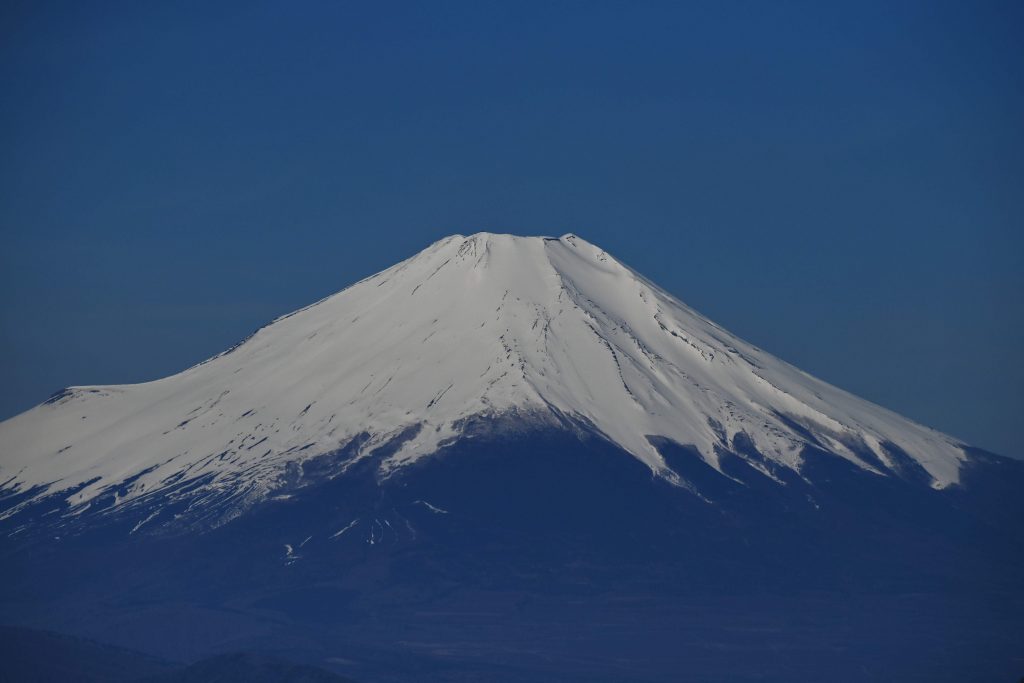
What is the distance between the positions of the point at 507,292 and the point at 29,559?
30886 mm

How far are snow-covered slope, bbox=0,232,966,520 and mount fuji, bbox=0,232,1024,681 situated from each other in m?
0.20

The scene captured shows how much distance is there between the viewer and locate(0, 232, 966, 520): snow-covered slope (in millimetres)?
121250

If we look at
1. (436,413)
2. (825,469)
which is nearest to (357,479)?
(436,413)

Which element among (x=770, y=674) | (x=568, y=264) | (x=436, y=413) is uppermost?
(x=568, y=264)

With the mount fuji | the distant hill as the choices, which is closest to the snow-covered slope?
the mount fuji

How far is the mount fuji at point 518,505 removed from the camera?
10656 centimetres

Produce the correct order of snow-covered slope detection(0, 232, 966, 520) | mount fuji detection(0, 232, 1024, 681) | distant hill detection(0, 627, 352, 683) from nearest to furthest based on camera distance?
distant hill detection(0, 627, 352, 683), mount fuji detection(0, 232, 1024, 681), snow-covered slope detection(0, 232, 966, 520)

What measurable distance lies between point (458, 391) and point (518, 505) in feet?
26.1

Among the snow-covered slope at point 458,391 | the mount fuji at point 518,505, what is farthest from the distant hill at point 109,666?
the snow-covered slope at point 458,391

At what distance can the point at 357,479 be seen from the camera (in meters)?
117

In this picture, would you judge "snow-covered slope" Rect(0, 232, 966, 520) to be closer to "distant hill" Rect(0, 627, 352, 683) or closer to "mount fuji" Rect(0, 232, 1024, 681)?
"mount fuji" Rect(0, 232, 1024, 681)

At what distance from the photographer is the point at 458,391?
122 meters

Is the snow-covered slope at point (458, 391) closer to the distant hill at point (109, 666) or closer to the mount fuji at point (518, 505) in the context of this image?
the mount fuji at point (518, 505)

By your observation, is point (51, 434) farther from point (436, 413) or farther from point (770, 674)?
point (770, 674)
